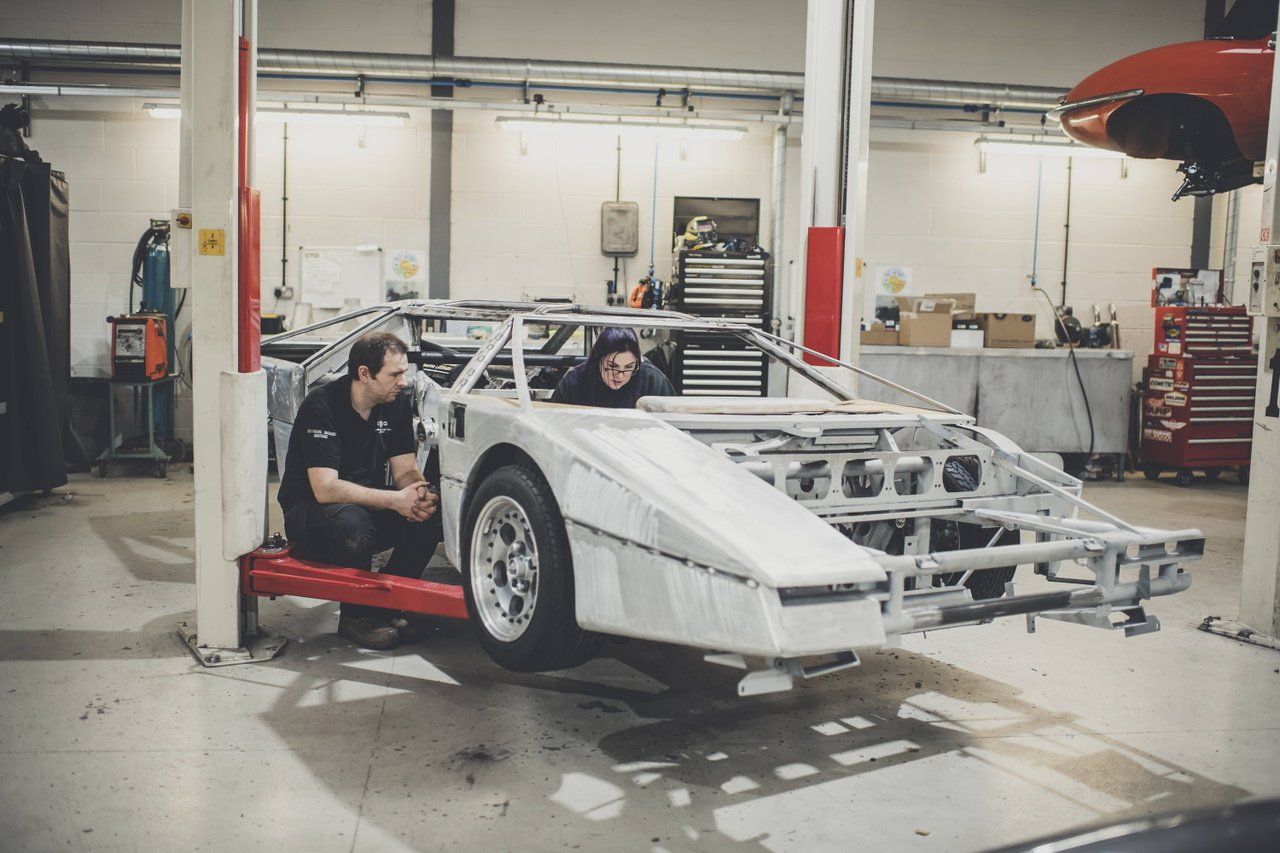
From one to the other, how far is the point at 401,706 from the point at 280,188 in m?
6.93

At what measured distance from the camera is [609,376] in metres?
4.47

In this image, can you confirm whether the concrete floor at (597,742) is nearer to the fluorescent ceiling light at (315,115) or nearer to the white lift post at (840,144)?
the white lift post at (840,144)

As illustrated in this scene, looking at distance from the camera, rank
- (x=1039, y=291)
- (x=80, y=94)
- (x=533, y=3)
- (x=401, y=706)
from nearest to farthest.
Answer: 1. (x=401, y=706)
2. (x=80, y=94)
3. (x=533, y=3)
4. (x=1039, y=291)

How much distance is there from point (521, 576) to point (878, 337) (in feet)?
20.2

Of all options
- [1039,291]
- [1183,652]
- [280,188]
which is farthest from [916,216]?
[1183,652]

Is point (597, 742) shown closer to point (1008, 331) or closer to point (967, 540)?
point (967, 540)

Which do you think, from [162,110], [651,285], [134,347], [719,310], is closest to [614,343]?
[719,310]

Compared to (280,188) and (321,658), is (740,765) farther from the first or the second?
(280,188)

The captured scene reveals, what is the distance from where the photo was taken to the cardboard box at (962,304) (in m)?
8.80

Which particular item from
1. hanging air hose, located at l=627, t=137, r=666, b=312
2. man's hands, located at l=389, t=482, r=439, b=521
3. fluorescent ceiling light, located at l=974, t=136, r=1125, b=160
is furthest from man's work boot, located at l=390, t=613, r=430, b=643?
fluorescent ceiling light, located at l=974, t=136, r=1125, b=160

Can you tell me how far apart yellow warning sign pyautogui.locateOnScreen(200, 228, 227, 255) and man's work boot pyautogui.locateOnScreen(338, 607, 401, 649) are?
1.36 metres

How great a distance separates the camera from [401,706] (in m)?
3.22

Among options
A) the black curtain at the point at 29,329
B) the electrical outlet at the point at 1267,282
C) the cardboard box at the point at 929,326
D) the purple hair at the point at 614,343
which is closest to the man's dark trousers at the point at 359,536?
the purple hair at the point at 614,343

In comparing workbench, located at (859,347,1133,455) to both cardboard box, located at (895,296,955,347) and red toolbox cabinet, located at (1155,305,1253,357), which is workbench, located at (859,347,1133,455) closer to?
cardboard box, located at (895,296,955,347)
